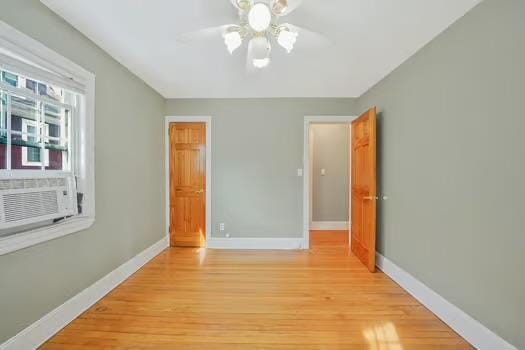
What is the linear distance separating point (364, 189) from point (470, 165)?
149 cm

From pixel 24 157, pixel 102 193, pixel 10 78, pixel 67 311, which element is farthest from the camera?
pixel 102 193

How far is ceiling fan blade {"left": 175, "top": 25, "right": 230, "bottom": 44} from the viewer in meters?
2.00

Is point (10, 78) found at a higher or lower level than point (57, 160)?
higher

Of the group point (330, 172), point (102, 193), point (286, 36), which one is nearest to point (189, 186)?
point (102, 193)

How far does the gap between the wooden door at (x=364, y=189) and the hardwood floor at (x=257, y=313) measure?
346 millimetres

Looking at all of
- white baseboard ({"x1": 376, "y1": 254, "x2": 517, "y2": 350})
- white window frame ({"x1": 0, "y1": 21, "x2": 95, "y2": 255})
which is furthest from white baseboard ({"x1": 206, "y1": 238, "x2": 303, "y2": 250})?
white window frame ({"x1": 0, "y1": 21, "x2": 95, "y2": 255})

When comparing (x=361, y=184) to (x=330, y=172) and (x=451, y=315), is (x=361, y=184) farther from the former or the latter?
(x=330, y=172)

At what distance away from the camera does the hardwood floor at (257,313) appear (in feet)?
5.87

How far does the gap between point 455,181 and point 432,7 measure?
130 centimetres

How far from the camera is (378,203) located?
3193 millimetres

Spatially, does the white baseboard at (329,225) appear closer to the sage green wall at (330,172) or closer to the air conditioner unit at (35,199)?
the sage green wall at (330,172)

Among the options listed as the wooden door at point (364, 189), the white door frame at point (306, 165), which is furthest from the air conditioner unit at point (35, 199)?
the wooden door at point (364, 189)

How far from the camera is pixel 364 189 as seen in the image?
10.7 feet

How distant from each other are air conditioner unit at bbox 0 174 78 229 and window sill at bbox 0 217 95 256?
7 cm
